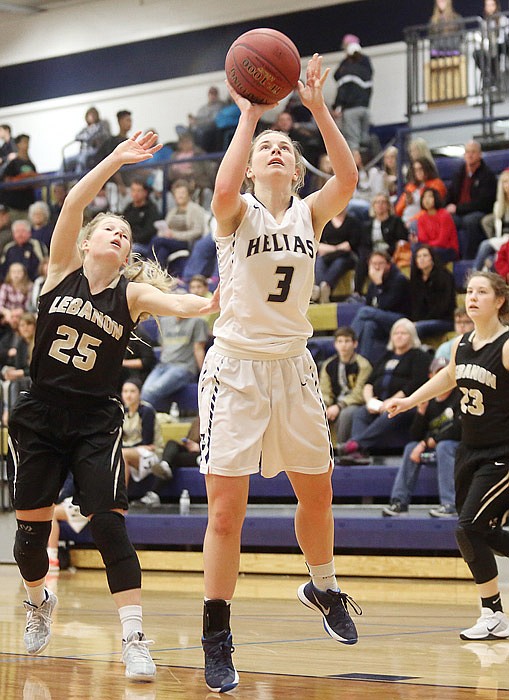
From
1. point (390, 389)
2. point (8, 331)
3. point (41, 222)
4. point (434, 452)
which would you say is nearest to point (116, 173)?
point (41, 222)

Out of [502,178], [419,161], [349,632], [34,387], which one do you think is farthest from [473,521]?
[419,161]

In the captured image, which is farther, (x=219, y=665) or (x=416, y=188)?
(x=416, y=188)

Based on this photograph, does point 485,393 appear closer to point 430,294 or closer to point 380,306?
point 430,294

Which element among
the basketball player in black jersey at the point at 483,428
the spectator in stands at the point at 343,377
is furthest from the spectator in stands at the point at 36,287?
the basketball player in black jersey at the point at 483,428

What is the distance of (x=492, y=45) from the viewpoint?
40.5 ft

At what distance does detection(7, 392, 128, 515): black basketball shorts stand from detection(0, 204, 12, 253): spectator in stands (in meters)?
10.1

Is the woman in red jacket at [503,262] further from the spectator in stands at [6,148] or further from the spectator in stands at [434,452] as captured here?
the spectator in stands at [6,148]

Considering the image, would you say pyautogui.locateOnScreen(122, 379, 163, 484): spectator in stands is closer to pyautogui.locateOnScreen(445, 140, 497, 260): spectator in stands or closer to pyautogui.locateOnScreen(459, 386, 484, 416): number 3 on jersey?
pyautogui.locateOnScreen(445, 140, 497, 260): spectator in stands

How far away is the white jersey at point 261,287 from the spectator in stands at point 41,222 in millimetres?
10096

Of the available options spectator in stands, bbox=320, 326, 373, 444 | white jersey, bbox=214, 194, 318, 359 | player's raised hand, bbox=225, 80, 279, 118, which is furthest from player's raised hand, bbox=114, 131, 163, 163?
spectator in stands, bbox=320, 326, 373, 444

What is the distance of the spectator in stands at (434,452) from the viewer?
7.75m

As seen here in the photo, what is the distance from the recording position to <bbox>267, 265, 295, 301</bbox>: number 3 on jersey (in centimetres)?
353

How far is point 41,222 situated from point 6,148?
2465 mm

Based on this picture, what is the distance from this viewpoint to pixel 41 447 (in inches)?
154
